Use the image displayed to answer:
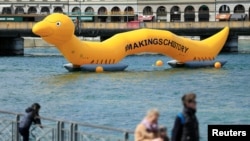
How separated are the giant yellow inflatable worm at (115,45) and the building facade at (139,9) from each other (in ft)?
291

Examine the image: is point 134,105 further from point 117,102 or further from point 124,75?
point 124,75

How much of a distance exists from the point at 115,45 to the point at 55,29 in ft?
23.9

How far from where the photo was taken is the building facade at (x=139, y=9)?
173125 mm

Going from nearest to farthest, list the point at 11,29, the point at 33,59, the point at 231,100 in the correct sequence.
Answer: the point at 231,100 → the point at 33,59 → the point at 11,29

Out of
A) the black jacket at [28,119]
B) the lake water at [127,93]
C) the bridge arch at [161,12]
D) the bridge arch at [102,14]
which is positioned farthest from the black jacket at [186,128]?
the bridge arch at [161,12]

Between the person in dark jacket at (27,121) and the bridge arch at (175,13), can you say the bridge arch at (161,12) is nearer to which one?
the bridge arch at (175,13)

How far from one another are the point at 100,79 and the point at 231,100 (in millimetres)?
16857

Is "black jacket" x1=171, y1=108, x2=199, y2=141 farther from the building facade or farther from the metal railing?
the building facade

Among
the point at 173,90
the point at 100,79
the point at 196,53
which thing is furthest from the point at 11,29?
the point at 173,90

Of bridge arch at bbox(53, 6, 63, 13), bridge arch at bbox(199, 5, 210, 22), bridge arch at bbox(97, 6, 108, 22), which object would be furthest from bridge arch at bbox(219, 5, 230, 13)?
bridge arch at bbox(53, 6, 63, 13)

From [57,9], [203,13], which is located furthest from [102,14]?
[203,13]

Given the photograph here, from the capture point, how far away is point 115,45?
242 ft

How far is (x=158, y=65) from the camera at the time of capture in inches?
3386

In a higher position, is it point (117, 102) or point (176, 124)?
point (176, 124)
